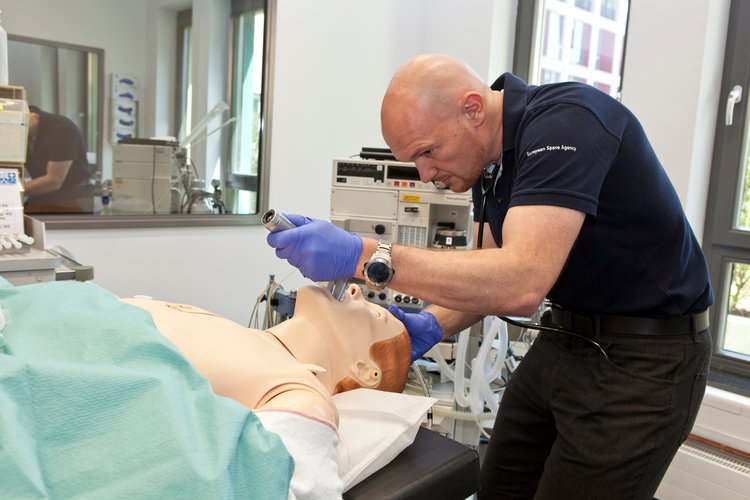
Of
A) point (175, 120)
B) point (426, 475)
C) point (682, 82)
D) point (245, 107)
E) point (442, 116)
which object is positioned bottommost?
point (426, 475)

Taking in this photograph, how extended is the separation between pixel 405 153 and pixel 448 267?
336 mm

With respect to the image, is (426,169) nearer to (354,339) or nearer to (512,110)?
(512,110)

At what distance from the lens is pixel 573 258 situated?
1188mm

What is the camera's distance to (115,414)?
0.74 meters

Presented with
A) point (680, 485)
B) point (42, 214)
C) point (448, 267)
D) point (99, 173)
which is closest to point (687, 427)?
point (448, 267)

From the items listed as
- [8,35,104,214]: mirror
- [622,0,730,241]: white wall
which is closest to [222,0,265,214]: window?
[8,35,104,214]: mirror

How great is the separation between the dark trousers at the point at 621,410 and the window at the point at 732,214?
5.53ft

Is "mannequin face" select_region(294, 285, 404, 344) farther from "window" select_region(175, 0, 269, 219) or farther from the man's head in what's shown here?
"window" select_region(175, 0, 269, 219)

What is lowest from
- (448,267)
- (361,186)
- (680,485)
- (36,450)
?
(680,485)

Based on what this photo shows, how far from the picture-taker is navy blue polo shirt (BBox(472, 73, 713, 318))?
1017 mm

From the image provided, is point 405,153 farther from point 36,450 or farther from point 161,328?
point 36,450

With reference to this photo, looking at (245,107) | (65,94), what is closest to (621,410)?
(245,107)

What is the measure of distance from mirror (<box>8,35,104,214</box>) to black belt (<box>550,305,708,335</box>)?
8.30ft

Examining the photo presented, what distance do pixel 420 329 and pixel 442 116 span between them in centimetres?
57
